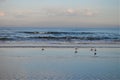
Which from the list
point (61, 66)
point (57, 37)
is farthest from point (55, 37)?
point (61, 66)

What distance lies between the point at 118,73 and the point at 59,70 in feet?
6.16

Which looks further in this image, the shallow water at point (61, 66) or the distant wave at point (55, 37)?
Answer: the distant wave at point (55, 37)

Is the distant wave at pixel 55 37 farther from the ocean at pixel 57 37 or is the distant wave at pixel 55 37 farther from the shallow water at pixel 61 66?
the shallow water at pixel 61 66

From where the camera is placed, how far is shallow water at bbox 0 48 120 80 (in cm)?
906

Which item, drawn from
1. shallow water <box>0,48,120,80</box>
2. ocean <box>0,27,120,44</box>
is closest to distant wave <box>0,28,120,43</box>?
ocean <box>0,27,120,44</box>

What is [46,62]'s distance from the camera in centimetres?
1155

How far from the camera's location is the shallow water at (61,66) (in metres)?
9.06

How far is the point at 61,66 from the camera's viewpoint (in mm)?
10773

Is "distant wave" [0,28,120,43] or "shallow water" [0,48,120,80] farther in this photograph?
"distant wave" [0,28,120,43]

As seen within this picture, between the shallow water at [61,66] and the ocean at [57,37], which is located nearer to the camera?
the shallow water at [61,66]

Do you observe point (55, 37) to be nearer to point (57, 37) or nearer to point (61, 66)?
point (57, 37)

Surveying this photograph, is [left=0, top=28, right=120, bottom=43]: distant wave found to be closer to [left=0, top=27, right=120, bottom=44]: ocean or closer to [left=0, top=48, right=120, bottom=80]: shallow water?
[left=0, top=27, right=120, bottom=44]: ocean

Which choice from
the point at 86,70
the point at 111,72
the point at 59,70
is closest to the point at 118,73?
the point at 111,72

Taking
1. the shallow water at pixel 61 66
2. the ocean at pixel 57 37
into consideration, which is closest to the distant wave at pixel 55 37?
the ocean at pixel 57 37
